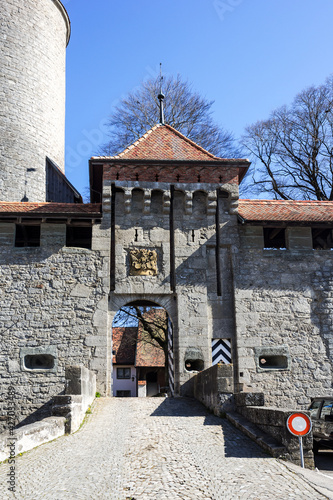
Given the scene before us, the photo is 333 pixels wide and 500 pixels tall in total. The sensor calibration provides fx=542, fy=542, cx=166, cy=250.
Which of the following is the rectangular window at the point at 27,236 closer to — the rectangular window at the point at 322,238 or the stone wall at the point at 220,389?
the stone wall at the point at 220,389

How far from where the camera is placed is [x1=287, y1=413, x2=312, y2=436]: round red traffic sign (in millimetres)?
7486

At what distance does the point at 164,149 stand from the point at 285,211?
3789 mm

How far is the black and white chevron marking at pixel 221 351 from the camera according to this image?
13.8m

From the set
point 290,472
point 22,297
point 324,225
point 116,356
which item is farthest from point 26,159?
point 116,356

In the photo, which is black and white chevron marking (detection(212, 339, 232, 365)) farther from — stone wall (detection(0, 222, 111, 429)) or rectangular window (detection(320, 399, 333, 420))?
rectangular window (detection(320, 399, 333, 420))

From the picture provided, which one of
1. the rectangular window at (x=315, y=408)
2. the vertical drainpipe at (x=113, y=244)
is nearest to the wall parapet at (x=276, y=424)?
the rectangular window at (x=315, y=408)

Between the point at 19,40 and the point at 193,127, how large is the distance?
27.4 feet

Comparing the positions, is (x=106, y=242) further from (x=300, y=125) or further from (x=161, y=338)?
(x=300, y=125)

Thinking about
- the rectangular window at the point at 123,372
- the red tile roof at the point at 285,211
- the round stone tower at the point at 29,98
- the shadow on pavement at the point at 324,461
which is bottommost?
the shadow on pavement at the point at 324,461

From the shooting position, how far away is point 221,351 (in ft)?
45.3

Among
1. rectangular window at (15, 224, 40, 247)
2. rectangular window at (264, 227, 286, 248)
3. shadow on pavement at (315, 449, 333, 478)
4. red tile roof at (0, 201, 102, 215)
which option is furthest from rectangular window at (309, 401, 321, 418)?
rectangular window at (15, 224, 40, 247)

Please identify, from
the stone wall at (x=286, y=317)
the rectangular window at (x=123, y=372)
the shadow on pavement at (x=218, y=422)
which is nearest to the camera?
the shadow on pavement at (x=218, y=422)

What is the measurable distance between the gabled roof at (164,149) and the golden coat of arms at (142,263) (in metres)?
2.58

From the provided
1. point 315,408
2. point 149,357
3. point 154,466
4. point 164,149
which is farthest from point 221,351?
point 149,357
